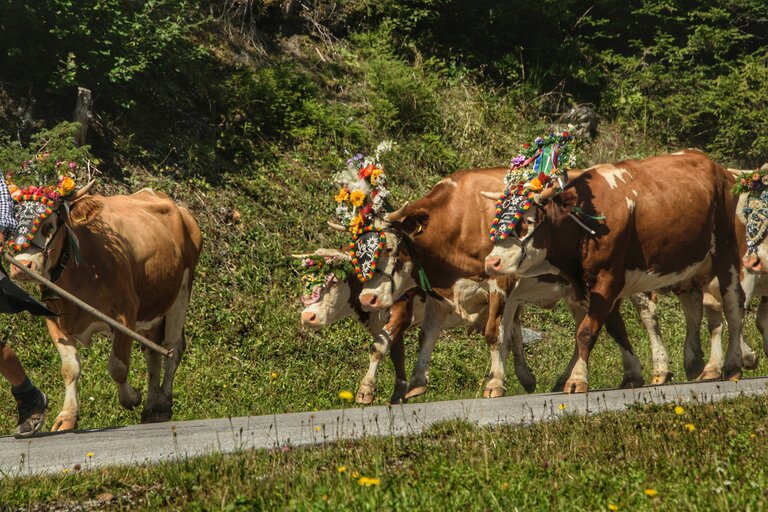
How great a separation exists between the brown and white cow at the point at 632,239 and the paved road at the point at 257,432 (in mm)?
1410

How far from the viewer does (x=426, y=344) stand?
12.6 meters

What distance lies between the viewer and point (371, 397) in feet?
40.0

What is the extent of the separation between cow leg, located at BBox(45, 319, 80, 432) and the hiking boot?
73cm

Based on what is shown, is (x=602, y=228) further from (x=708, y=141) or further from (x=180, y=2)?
(x=708, y=141)

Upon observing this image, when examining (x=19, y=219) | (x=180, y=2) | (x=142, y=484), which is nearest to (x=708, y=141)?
(x=180, y=2)

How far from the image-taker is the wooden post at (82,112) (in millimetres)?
18031

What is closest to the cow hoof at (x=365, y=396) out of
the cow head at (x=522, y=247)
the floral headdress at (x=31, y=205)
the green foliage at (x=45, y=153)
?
the cow head at (x=522, y=247)

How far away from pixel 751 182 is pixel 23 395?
28.8 ft

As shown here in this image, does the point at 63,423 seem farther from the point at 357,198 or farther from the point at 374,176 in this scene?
the point at 374,176

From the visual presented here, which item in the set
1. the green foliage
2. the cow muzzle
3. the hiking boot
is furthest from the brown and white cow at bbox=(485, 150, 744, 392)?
the green foliage

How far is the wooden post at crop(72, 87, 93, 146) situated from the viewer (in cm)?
1803

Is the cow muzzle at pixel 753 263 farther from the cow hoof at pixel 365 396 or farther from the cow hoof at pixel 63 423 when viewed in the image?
the cow hoof at pixel 63 423

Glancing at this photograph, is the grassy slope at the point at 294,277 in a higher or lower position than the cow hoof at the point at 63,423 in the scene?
lower

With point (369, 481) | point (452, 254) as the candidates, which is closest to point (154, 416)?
point (452, 254)
